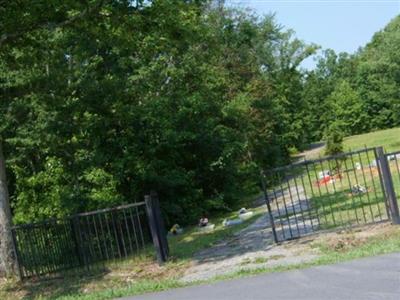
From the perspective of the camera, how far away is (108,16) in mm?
12289

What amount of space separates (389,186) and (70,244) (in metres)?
6.51

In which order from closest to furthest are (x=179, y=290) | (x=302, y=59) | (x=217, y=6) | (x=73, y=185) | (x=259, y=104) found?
(x=179, y=290)
(x=73, y=185)
(x=259, y=104)
(x=217, y=6)
(x=302, y=59)

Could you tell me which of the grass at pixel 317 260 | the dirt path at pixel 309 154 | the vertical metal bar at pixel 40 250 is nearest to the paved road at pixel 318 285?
the grass at pixel 317 260

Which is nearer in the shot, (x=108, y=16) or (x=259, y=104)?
(x=108, y=16)

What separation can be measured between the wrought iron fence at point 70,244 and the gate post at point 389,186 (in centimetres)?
468

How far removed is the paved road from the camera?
6680mm

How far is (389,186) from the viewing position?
10750 mm

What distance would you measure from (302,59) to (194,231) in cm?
4403

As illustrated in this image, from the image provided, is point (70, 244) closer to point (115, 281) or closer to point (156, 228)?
point (156, 228)

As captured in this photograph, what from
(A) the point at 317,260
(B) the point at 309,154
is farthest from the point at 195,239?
(B) the point at 309,154

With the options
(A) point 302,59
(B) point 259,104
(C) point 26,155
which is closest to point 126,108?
(C) point 26,155

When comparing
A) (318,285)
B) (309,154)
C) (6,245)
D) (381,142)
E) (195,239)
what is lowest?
(318,285)

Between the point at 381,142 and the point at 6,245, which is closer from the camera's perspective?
the point at 6,245

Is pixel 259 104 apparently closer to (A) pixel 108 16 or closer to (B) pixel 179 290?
(A) pixel 108 16
